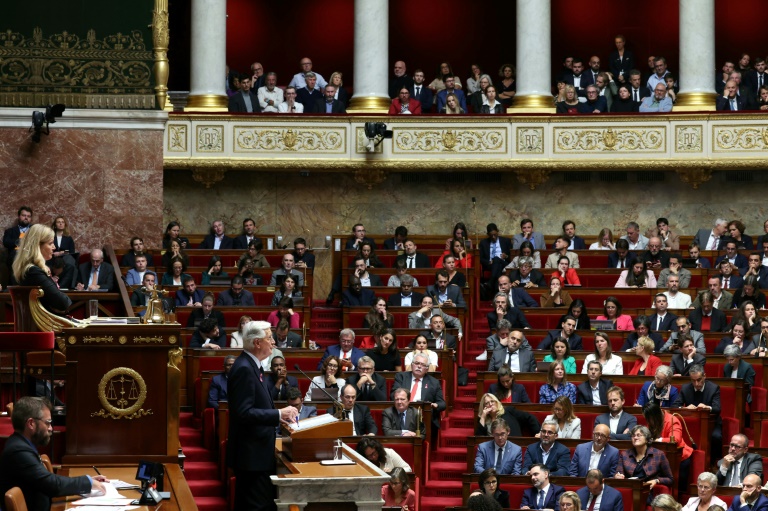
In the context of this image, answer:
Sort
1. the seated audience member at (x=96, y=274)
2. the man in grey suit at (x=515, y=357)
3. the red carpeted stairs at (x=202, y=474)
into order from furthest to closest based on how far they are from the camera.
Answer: the seated audience member at (x=96, y=274) < the man in grey suit at (x=515, y=357) < the red carpeted stairs at (x=202, y=474)

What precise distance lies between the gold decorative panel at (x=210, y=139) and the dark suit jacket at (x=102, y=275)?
3.89 meters

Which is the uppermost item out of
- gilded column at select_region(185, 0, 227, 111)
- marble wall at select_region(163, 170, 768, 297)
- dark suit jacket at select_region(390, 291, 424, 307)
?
gilded column at select_region(185, 0, 227, 111)

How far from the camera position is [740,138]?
1822cm

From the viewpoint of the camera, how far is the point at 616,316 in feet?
46.5

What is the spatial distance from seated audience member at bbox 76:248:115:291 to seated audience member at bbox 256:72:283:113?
183 inches

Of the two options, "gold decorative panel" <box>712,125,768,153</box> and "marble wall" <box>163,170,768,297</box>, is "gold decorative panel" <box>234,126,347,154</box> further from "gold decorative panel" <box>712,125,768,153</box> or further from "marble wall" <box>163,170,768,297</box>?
"gold decorative panel" <box>712,125,768,153</box>

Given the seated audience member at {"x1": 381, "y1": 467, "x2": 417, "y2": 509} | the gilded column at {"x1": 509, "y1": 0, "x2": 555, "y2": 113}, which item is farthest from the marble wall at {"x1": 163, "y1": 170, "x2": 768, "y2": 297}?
the seated audience member at {"x1": 381, "y1": 467, "x2": 417, "y2": 509}

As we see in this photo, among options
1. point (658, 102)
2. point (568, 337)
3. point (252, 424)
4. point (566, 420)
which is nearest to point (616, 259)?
point (568, 337)

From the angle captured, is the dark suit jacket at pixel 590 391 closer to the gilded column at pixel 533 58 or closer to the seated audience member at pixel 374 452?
the seated audience member at pixel 374 452

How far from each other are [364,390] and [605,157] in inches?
288

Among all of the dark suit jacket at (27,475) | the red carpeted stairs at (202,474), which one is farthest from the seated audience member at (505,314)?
the dark suit jacket at (27,475)

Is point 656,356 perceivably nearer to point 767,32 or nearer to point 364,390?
point 364,390

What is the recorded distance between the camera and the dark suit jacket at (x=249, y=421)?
7188 millimetres

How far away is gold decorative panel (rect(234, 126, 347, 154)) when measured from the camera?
1852 cm
